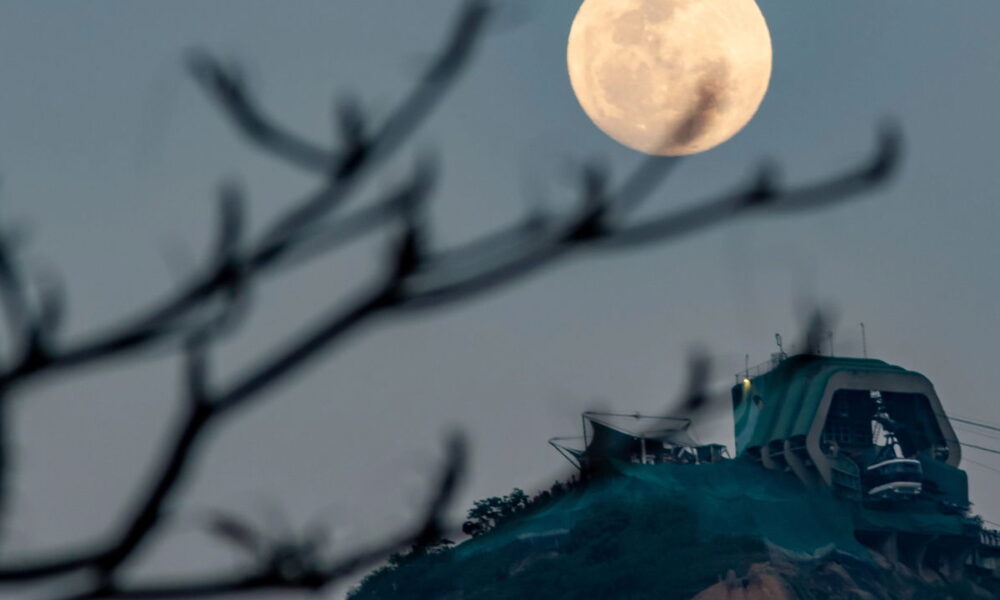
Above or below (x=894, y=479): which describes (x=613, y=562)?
below

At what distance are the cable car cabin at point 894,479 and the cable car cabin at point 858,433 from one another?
0.05m

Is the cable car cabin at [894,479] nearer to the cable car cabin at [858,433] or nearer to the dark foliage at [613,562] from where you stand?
the cable car cabin at [858,433]

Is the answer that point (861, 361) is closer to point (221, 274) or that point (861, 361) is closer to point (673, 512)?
point (673, 512)

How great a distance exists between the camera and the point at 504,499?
8650 centimetres

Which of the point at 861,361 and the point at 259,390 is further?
the point at 861,361

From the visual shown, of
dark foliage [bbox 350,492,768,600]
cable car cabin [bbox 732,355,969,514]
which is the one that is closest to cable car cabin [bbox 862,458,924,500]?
cable car cabin [bbox 732,355,969,514]

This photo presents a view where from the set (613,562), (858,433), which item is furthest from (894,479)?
(613,562)

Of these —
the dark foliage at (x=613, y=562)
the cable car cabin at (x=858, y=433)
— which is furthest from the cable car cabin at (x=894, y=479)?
the dark foliage at (x=613, y=562)

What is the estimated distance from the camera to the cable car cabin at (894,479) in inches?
3152

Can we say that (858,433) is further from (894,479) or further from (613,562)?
(613,562)

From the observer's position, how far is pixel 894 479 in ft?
264

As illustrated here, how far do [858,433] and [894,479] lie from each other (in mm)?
3745

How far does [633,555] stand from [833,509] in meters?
11.5

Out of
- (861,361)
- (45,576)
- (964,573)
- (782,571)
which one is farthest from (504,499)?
(45,576)
